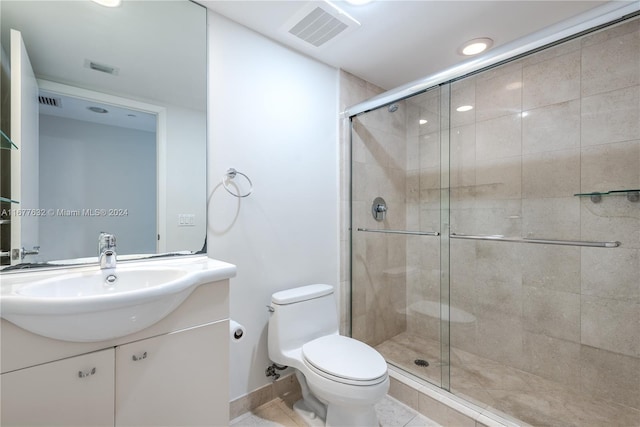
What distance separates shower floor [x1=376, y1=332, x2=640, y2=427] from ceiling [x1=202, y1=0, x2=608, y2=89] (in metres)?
2.01

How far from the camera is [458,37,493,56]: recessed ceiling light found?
5.82 feet

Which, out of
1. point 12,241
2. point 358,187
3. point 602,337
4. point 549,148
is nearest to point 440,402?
point 602,337

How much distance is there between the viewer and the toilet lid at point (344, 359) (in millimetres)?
1299

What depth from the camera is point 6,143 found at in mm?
1031

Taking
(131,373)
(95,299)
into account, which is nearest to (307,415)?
(131,373)

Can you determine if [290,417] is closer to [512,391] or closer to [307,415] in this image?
[307,415]

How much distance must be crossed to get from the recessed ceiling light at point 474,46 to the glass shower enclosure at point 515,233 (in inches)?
8.2

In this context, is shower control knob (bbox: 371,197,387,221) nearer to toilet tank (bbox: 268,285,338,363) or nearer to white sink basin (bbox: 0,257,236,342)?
toilet tank (bbox: 268,285,338,363)

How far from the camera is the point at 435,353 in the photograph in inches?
78.9

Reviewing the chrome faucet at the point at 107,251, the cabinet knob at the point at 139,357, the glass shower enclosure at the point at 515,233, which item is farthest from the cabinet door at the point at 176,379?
the glass shower enclosure at the point at 515,233

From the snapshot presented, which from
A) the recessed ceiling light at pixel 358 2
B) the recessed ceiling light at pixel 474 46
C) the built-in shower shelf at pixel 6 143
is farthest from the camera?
the recessed ceiling light at pixel 474 46

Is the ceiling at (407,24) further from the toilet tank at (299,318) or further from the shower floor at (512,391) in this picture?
the shower floor at (512,391)

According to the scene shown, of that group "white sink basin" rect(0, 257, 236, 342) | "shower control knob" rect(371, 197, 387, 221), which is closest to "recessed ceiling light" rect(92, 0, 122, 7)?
"white sink basin" rect(0, 257, 236, 342)

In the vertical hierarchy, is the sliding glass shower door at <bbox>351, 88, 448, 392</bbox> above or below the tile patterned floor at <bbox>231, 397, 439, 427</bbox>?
above
